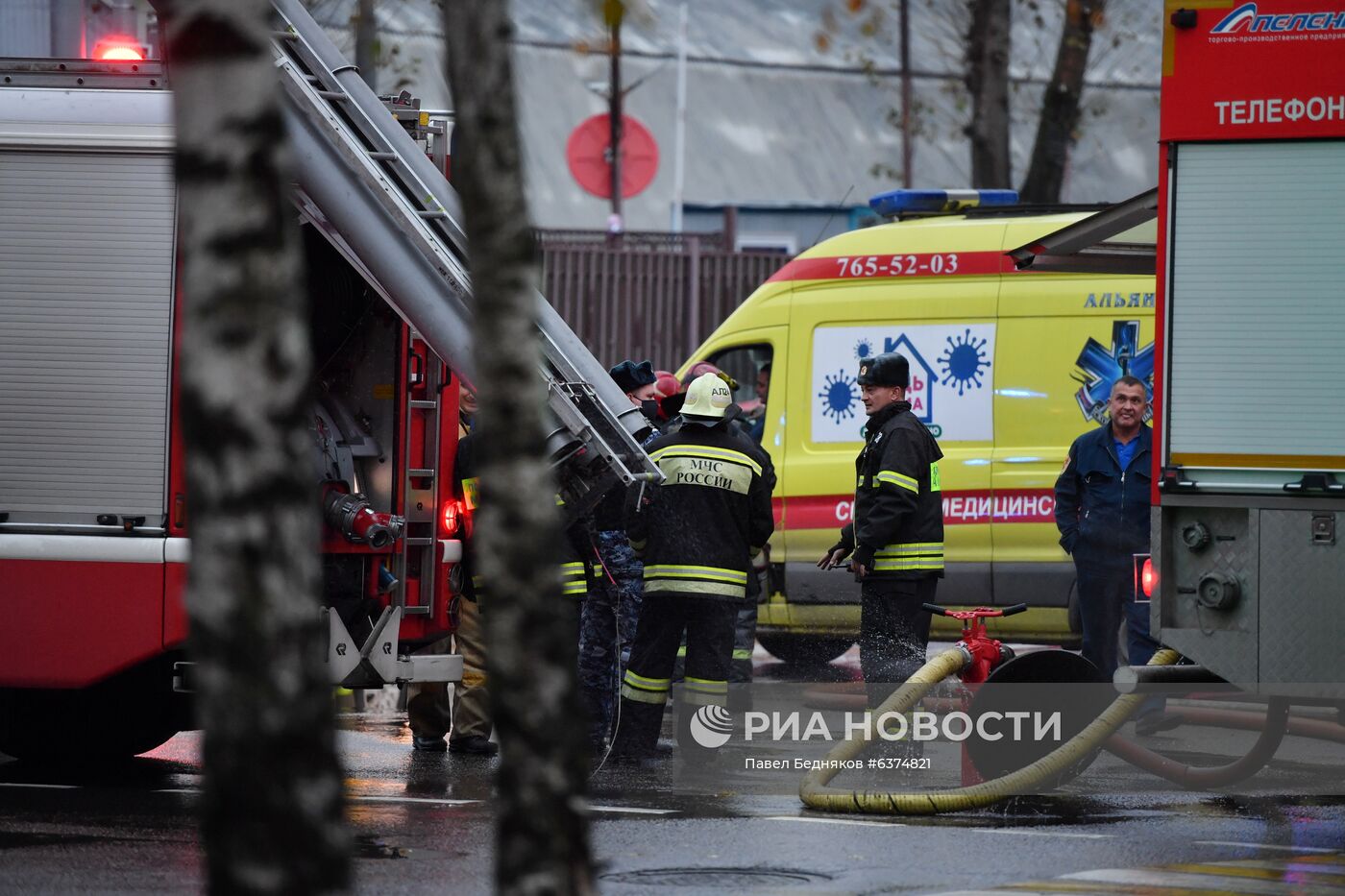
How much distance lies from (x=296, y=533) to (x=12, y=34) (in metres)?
8.75

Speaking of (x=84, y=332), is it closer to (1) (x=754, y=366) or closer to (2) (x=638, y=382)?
(2) (x=638, y=382)

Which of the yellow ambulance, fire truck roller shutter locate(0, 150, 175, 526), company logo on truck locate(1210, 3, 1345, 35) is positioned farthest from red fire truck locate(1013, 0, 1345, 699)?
fire truck roller shutter locate(0, 150, 175, 526)

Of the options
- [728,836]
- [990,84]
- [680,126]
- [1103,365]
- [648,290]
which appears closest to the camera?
[728,836]

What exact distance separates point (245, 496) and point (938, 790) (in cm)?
535

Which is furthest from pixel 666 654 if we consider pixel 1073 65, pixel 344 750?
pixel 1073 65

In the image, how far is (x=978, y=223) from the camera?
1225 cm

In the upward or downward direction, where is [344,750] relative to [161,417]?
downward

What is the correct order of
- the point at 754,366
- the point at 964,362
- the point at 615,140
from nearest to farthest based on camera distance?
1. the point at 964,362
2. the point at 754,366
3. the point at 615,140

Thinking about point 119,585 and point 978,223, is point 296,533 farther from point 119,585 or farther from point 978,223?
point 978,223

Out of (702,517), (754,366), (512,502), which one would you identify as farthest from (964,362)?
(512,502)

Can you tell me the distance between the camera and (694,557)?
902 cm

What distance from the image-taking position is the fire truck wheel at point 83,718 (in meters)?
8.86

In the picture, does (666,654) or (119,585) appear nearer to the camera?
(119,585)

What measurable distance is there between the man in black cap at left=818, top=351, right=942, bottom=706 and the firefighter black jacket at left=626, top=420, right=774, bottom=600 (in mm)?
400
